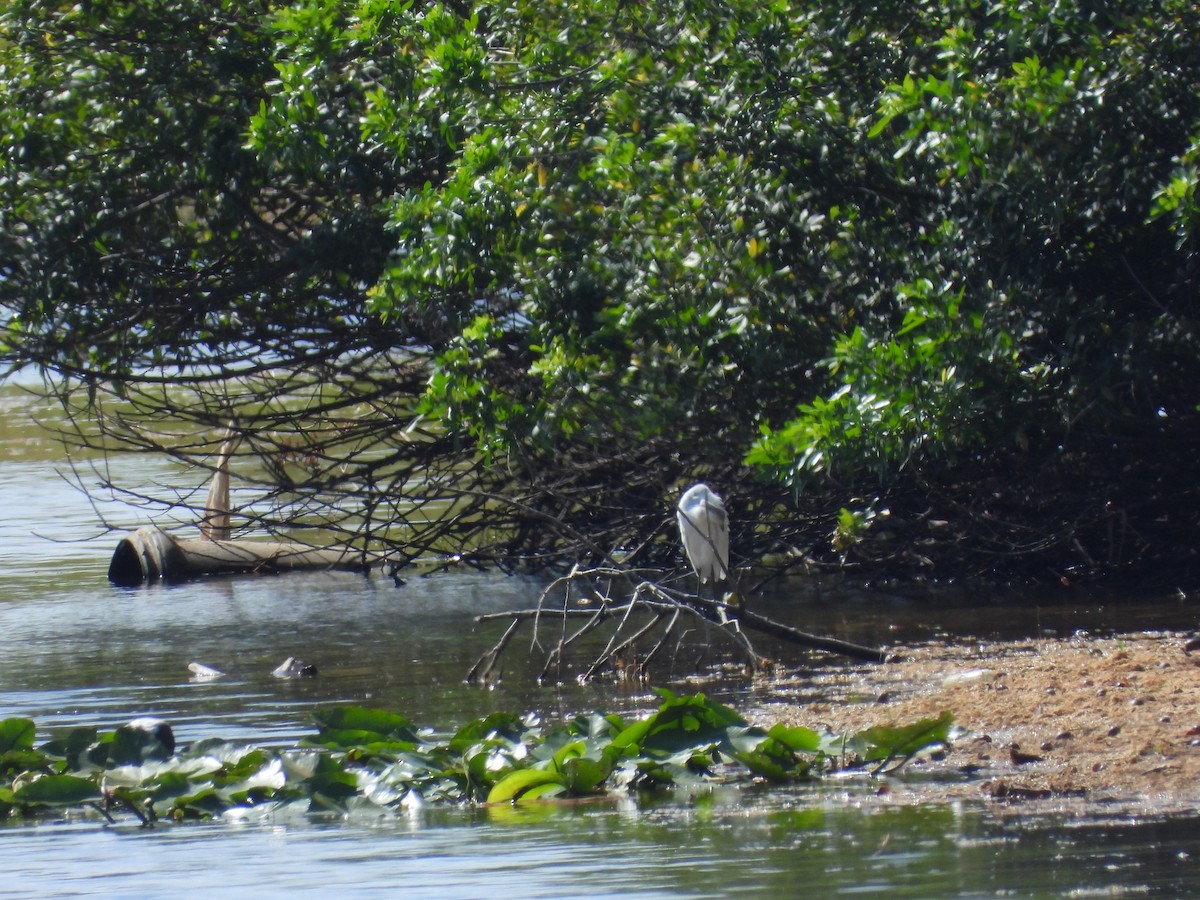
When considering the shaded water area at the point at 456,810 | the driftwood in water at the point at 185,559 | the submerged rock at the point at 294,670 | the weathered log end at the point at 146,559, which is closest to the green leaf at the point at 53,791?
the shaded water area at the point at 456,810

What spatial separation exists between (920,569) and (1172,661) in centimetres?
448

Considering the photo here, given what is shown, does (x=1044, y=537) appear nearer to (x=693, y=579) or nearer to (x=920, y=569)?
(x=920, y=569)

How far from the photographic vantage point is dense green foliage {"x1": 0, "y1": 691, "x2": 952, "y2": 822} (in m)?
5.61

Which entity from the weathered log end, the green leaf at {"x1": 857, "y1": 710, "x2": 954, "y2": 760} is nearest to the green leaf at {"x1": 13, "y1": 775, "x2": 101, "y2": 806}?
the green leaf at {"x1": 857, "y1": 710, "x2": 954, "y2": 760}

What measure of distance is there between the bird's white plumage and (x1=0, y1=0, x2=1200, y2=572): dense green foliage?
374 millimetres

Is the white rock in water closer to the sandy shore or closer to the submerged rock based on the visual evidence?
the submerged rock

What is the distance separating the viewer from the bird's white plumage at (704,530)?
965 cm

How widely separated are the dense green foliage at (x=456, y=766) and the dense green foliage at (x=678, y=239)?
264cm

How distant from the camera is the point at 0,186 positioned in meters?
10.4

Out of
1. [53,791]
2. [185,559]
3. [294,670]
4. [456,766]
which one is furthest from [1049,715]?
[185,559]

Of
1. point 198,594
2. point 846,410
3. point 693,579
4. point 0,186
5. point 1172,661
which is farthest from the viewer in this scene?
point 198,594

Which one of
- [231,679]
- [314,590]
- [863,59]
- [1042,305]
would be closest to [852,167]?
[863,59]

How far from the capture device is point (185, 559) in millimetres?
13984

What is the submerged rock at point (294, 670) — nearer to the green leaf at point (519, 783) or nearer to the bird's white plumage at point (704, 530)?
the bird's white plumage at point (704, 530)
